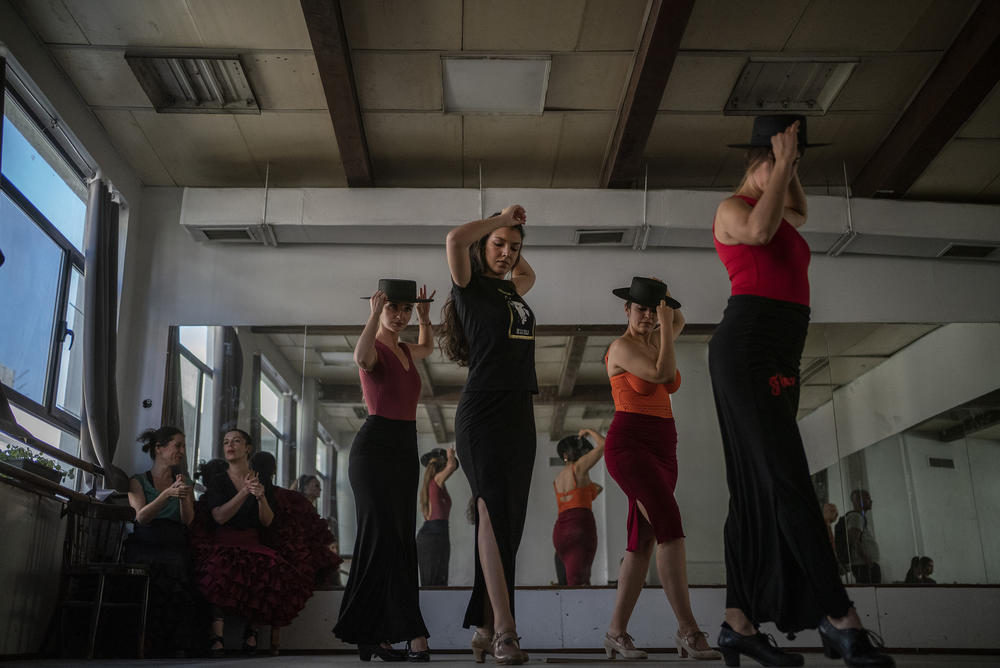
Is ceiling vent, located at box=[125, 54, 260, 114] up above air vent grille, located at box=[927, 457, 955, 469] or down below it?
above

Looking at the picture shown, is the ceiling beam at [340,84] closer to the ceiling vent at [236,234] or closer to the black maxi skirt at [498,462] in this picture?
the ceiling vent at [236,234]

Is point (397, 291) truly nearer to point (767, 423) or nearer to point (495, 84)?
point (767, 423)

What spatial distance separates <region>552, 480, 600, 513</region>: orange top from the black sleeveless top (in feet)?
8.63

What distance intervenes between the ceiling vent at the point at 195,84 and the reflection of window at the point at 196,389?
154 cm

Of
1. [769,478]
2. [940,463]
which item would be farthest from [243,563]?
[940,463]

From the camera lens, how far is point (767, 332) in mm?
2293

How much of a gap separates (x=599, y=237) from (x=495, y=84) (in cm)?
140

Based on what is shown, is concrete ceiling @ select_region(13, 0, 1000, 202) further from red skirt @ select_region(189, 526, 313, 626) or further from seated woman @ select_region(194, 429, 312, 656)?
red skirt @ select_region(189, 526, 313, 626)

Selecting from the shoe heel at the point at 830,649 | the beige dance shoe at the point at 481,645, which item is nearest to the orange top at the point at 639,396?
the beige dance shoe at the point at 481,645

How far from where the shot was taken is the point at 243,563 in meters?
4.83

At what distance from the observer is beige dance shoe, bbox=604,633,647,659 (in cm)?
339

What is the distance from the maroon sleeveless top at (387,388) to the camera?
379 centimetres

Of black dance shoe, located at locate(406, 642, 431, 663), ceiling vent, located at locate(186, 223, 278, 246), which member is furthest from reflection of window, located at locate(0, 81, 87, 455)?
black dance shoe, located at locate(406, 642, 431, 663)

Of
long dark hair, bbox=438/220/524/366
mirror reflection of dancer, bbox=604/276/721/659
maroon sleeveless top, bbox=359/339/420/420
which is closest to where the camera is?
long dark hair, bbox=438/220/524/366
